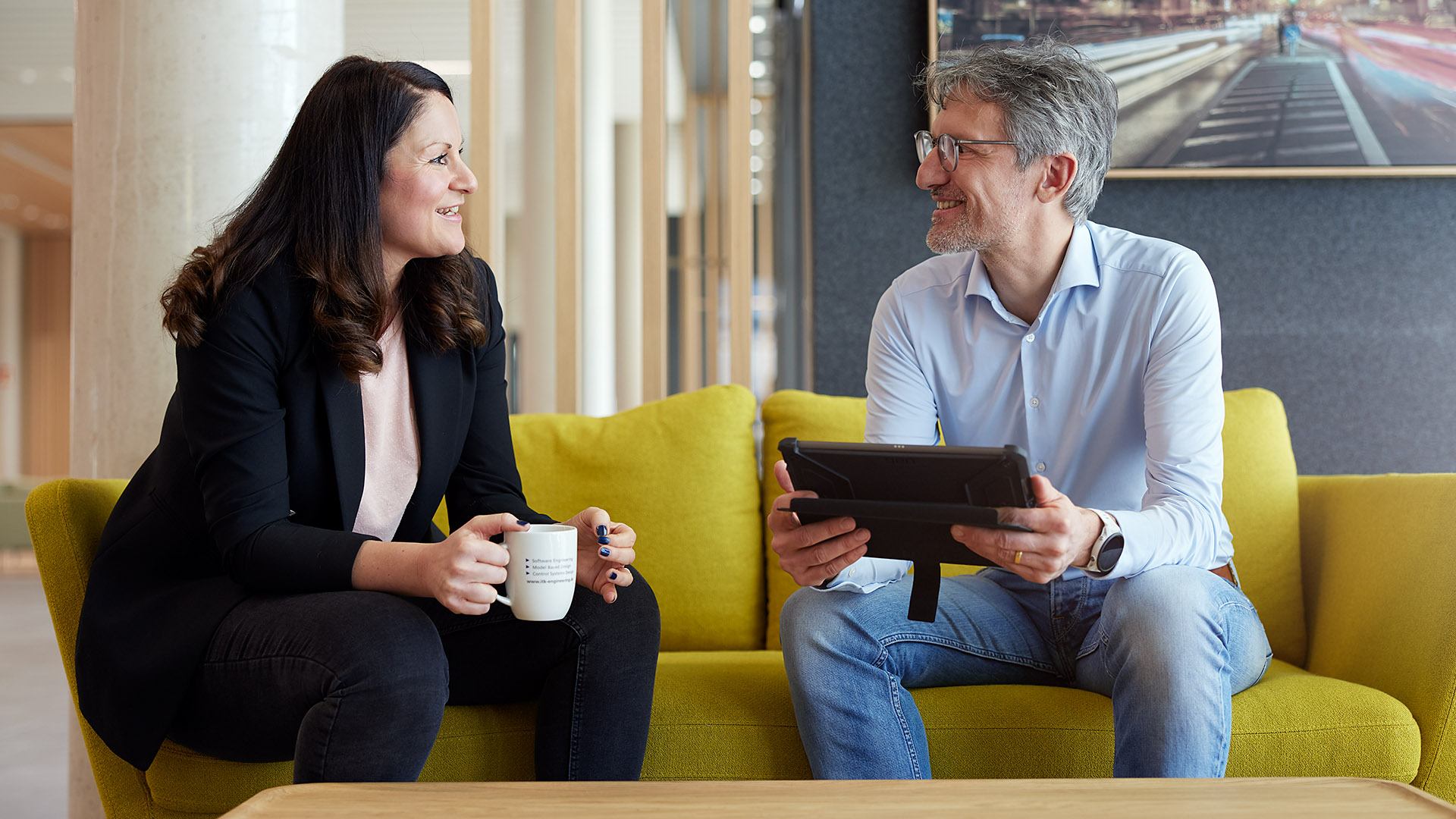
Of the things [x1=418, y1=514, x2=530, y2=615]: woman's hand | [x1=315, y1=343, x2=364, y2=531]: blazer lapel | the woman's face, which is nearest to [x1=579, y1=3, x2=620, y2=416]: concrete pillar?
the woman's face

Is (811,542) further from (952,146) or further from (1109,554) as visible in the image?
(952,146)

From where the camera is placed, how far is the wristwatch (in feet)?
4.41

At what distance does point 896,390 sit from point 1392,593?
785 mm

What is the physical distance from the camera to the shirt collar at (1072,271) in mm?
1645

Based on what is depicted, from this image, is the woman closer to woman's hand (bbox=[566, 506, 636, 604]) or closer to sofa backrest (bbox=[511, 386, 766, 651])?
woman's hand (bbox=[566, 506, 636, 604])

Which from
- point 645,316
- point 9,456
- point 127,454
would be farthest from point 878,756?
point 9,456

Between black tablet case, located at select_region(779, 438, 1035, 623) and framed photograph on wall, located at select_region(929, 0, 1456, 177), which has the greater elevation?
framed photograph on wall, located at select_region(929, 0, 1456, 177)

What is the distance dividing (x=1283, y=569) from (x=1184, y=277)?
0.64m

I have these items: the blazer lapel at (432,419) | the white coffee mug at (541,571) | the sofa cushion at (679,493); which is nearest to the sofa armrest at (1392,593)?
the sofa cushion at (679,493)

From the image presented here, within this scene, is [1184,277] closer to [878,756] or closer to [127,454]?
[878,756]

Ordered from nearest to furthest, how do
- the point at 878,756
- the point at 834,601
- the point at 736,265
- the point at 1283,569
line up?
the point at 878,756, the point at 834,601, the point at 1283,569, the point at 736,265

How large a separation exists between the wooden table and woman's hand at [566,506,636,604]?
42cm

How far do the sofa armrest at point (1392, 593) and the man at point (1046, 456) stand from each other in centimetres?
22

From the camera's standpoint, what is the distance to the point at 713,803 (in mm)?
960
